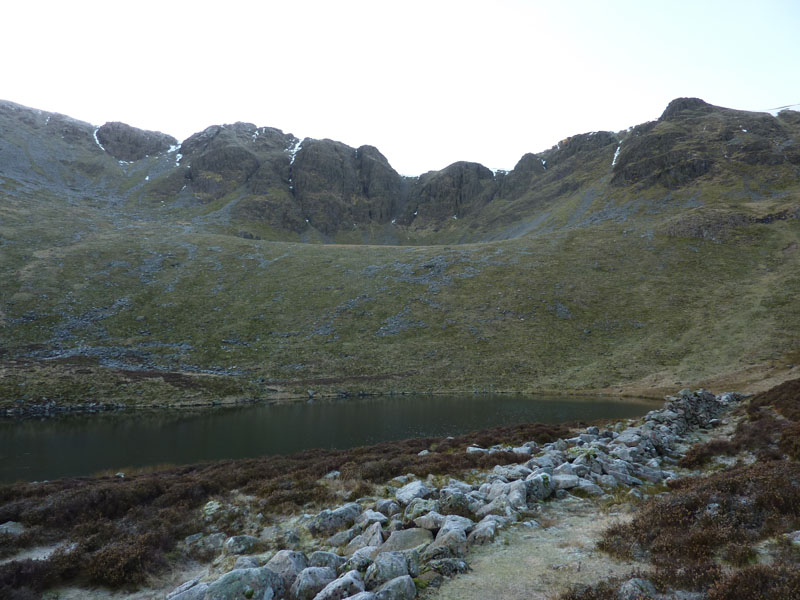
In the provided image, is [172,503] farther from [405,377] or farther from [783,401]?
[405,377]

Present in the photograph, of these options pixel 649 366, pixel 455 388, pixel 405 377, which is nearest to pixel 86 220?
pixel 405 377

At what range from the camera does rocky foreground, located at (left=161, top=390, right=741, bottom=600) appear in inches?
332

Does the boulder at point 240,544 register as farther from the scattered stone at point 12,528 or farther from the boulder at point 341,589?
the scattered stone at point 12,528

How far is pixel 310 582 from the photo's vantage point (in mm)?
8703

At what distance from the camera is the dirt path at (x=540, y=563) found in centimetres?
775

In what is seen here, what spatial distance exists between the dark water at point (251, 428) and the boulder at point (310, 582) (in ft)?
83.1

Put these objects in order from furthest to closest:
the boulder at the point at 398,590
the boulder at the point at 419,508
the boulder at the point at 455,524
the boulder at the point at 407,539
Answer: the boulder at the point at 419,508 → the boulder at the point at 455,524 → the boulder at the point at 407,539 → the boulder at the point at 398,590

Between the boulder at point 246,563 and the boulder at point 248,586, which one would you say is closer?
the boulder at point 248,586

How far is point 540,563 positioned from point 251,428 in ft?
127

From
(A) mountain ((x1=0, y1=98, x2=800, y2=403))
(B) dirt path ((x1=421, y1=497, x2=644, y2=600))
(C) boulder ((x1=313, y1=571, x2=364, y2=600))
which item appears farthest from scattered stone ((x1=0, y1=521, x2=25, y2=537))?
(A) mountain ((x1=0, y1=98, x2=800, y2=403))

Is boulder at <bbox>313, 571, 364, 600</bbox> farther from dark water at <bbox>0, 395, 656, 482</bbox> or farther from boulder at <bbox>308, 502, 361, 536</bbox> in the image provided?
dark water at <bbox>0, 395, 656, 482</bbox>

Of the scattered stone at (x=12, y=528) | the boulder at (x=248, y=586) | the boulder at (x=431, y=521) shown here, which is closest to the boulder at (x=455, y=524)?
the boulder at (x=431, y=521)

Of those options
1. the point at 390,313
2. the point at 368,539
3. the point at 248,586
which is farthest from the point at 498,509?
the point at 390,313

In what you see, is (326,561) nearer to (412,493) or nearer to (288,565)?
(288,565)
